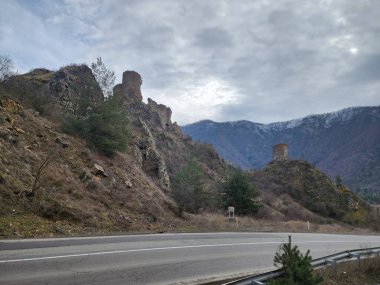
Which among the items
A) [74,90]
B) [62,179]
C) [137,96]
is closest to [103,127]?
[62,179]

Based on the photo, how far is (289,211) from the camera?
6025 centimetres

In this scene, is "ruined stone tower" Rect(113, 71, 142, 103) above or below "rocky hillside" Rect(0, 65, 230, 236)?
above

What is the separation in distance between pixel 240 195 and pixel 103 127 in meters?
14.5

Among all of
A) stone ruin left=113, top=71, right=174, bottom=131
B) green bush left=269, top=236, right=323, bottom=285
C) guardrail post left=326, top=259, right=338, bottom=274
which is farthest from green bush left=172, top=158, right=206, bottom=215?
stone ruin left=113, top=71, right=174, bottom=131

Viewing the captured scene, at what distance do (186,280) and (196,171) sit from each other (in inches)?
959

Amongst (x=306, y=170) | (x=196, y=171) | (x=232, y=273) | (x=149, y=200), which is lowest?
(x=232, y=273)

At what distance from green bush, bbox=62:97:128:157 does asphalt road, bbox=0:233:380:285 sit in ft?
46.1

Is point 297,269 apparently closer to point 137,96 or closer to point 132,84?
point 137,96

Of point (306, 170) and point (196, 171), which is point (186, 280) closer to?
point (196, 171)

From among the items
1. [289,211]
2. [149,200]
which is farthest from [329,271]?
[289,211]

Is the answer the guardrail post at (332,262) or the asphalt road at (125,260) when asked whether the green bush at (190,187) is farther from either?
the guardrail post at (332,262)

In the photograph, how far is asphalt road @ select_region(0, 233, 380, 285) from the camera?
8.21 metres

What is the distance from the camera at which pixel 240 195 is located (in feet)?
116

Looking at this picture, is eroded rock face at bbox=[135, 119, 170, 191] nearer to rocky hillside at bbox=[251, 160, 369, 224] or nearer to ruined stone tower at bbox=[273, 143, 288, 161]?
rocky hillside at bbox=[251, 160, 369, 224]
